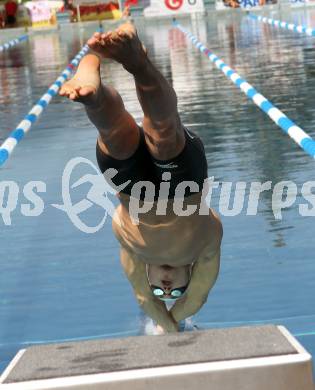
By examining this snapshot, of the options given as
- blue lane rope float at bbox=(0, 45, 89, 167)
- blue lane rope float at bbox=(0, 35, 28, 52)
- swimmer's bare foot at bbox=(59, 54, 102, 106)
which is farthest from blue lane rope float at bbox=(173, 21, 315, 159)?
blue lane rope float at bbox=(0, 35, 28, 52)

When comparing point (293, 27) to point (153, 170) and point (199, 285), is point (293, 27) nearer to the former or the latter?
point (199, 285)

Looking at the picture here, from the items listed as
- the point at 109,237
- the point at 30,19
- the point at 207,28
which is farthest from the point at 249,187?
the point at 30,19

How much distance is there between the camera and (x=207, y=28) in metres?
27.0

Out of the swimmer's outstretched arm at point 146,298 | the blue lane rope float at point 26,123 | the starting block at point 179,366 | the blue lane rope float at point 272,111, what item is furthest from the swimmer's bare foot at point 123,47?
the blue lane rope float at point 26,123

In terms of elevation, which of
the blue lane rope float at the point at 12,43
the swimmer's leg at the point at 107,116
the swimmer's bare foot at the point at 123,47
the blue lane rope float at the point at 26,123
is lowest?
the blue lane rope float at the point at 26,123

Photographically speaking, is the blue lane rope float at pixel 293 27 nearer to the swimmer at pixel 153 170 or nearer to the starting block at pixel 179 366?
the swimmer at pixel 153 170

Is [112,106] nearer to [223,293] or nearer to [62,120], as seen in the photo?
[223,293]

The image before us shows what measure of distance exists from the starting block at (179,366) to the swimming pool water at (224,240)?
1309 millimetres

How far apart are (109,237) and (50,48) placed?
18.7m

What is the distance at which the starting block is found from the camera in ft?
8.85

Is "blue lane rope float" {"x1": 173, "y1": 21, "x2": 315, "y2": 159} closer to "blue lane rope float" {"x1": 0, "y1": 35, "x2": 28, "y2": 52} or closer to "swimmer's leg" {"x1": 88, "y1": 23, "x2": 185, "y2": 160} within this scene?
"swimmer's leg" {"x1": 88, "y1": 23, "x2": 185, "y2": 160}

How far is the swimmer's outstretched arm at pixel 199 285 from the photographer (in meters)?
4.23

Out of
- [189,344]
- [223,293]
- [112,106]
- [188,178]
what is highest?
[112,106]

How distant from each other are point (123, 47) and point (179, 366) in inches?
52.3
